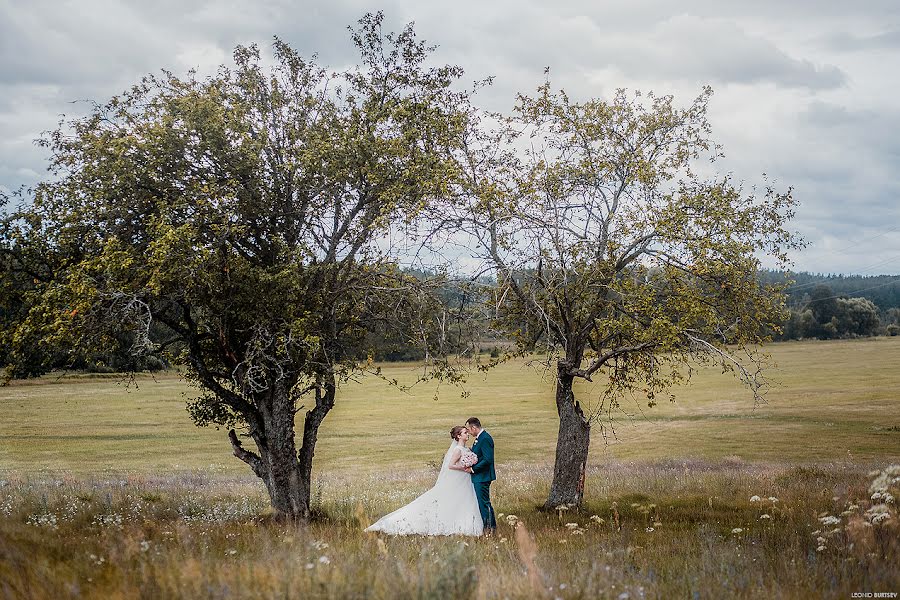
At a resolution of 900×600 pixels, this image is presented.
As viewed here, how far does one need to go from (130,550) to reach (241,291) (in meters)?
9.42

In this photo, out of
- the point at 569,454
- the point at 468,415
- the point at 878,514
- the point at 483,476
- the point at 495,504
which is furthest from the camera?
the point at 468,415

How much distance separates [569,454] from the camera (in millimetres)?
17938

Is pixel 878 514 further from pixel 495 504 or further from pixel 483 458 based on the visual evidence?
pixel 495 504

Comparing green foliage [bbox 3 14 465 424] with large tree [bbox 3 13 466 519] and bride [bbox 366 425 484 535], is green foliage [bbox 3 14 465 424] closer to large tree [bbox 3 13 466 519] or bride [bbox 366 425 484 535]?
large tree [bbox 3 13 466 519]

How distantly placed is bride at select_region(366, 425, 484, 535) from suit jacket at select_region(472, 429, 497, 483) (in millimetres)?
231

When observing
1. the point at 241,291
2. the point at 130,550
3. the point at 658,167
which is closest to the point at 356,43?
the point at 241,291

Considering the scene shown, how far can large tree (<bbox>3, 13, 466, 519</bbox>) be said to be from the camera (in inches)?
→ 573

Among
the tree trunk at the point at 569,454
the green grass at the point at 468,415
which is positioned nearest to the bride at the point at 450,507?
the tree trunk at the point at 569,454

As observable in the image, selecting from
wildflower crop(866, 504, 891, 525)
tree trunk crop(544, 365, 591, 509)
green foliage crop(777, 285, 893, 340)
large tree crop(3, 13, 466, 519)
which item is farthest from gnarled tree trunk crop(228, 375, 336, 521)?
green foliage crop(777, 285, 893, 340)

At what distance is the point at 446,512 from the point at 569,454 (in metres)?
4.24

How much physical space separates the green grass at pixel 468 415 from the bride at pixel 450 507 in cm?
465

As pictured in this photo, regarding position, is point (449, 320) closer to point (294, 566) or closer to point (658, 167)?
point (658, 167)

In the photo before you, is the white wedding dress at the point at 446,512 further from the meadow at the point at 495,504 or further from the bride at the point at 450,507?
the meadow at the point at 495,504

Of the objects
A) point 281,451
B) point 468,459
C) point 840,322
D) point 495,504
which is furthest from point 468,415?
point 840,322
